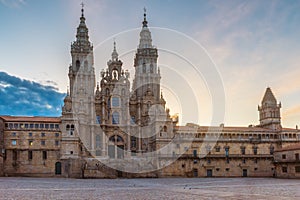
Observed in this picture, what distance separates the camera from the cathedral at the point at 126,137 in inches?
2943

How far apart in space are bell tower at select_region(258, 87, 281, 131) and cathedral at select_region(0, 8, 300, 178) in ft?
0.80

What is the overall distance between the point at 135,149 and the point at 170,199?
6060cm

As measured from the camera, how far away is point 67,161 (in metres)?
73.6

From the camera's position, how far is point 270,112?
94625 millimetres

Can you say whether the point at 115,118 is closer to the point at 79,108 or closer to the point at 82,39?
the point at 79,108

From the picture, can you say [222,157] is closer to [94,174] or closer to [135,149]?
[135,149]

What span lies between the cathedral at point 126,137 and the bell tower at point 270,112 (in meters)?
0.25

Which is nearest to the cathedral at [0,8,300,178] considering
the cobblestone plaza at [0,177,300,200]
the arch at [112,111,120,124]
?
the arch at [112,111,120,124]

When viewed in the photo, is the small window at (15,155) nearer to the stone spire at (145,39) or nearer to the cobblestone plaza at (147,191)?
the cobblestone plaza at (147,191)

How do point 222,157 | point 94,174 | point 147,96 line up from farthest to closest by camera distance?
point 147,96 < point 222,157 < point 94,174

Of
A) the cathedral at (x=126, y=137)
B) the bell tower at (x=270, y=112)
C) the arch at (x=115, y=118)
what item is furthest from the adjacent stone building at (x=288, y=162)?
the arch at (x=115, y=118)

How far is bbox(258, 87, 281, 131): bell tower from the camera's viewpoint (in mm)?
93156

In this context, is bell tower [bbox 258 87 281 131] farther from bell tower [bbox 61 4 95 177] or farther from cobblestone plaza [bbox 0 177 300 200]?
cobblestone plaza [bbox 0 177 300 200]

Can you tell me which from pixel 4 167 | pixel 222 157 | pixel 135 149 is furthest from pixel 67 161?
pixel 222 157
